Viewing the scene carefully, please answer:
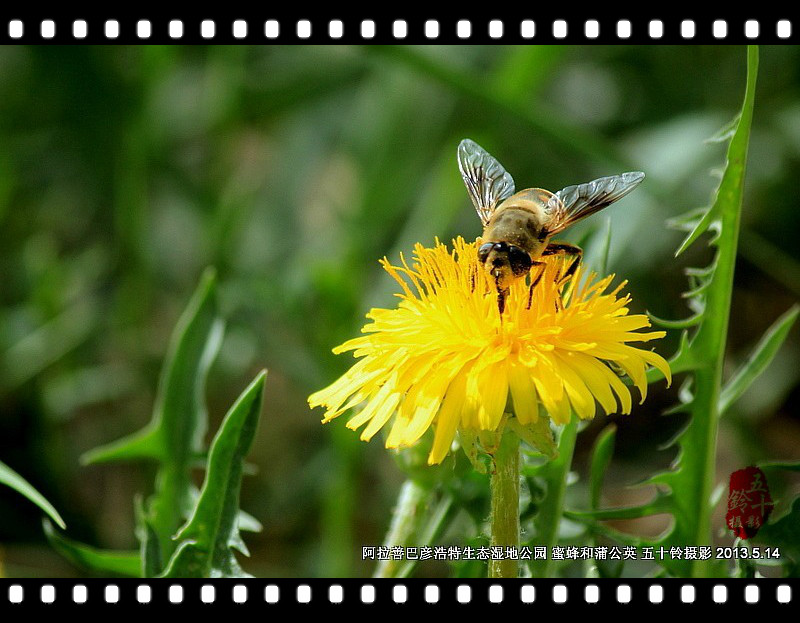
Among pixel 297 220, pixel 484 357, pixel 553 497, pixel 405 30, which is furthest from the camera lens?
pixel 297 220

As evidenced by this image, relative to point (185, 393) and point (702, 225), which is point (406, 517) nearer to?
point (185, 393)

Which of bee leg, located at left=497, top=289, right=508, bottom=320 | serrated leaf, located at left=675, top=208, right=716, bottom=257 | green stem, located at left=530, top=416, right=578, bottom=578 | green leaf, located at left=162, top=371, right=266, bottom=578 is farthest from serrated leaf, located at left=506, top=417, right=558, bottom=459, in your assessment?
green leaf, located at left=162, top=371, right=266, bottom=578

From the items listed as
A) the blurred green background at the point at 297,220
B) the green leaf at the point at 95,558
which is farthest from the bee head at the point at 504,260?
the blurred green background at the point at 297,220

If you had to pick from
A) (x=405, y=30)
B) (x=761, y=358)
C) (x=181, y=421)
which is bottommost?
(x=181, y=421)

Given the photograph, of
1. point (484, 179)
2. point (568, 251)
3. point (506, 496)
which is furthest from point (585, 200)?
point (506, 496)

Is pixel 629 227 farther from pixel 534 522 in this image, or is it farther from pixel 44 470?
pixel 44 470
